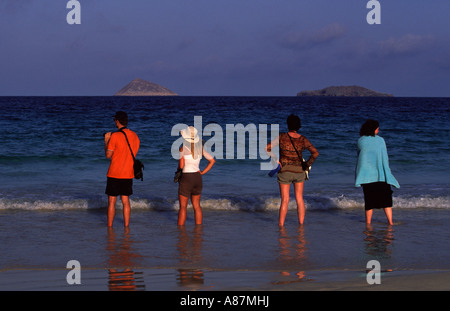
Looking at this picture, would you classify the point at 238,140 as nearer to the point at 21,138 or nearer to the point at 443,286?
the point at 21,138

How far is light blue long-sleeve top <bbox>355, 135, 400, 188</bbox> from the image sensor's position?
322 inches

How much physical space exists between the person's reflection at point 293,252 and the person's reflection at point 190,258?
0.89 meters

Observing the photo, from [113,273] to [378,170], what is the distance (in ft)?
14.3

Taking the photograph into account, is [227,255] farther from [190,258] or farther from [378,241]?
[378,241]

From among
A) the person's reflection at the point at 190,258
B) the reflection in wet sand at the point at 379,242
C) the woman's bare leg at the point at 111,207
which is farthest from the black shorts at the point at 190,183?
the reflection in wet sand at the point at 379,242

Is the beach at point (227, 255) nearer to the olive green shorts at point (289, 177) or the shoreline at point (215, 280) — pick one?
the shoreline at point (215, 280)

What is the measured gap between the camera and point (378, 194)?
8273mm

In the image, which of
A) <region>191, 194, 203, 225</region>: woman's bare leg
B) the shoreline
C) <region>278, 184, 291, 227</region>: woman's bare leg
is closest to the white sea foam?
<region>191, 194, 203, 225</region>: woman's bare leg

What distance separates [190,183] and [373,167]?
9.21 ft

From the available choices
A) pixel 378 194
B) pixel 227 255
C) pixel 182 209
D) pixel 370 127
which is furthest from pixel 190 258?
pixel 370 127

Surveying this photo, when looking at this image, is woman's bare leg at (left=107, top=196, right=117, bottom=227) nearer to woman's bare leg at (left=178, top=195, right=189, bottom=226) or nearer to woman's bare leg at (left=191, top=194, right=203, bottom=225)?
woman's bare leg at (left=178, top=195, right=189, bottom=226)

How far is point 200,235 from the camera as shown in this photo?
806 centimetres

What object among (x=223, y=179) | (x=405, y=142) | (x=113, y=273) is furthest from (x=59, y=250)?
(x=405, y=142)

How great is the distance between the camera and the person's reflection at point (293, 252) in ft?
19.7
